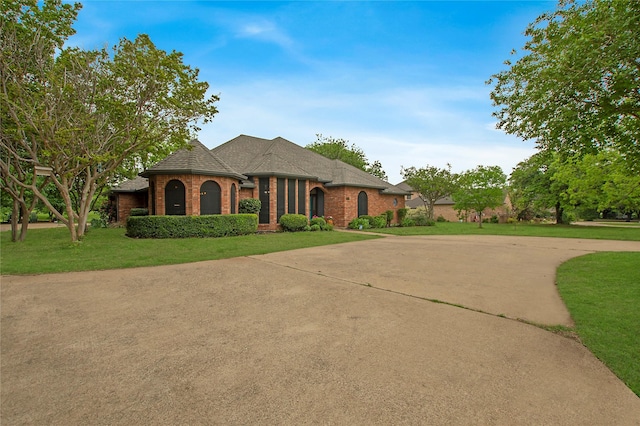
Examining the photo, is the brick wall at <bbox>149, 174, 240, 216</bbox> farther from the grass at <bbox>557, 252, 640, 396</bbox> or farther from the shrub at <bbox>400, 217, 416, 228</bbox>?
the shrub at <bbox>400, 217, 416, 228</bbox>

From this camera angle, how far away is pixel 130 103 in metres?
11.4

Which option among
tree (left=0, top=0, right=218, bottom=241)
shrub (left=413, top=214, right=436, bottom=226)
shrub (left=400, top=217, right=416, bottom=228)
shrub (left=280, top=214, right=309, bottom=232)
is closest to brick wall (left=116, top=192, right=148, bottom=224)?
tree (left=0, top=0, right=218, bottom=241)

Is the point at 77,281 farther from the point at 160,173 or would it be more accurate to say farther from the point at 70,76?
the point at 160,173

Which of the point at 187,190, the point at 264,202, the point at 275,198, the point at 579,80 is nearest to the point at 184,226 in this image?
the point at 187,190

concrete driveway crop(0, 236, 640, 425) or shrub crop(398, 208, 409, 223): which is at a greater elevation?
shrub crop(398, 208, 409, 223)

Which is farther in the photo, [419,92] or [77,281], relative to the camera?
[419,92]

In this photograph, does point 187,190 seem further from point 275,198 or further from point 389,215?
point 389,215

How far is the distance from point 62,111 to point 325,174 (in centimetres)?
1600

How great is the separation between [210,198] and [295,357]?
1452 cm

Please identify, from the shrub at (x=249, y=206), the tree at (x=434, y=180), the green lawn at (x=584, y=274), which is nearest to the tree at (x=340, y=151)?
the tree at (x=434, y=180)

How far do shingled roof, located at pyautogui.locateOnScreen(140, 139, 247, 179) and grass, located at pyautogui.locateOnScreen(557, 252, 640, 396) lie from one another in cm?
1493

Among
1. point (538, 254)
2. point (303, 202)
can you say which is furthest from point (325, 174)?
point (538, 254)

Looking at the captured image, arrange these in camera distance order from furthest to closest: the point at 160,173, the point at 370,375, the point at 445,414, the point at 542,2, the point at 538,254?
the point at 160,173
the point at 538,254
the point at 542,2
the point at 370,375
the point at 445,414

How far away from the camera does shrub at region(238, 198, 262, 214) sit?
1764cm
